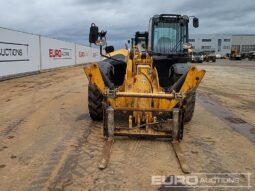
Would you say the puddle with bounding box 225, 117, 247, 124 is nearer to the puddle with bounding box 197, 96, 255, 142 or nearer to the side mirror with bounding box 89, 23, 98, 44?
the puddle with bounding box 197, 96, 255, 142

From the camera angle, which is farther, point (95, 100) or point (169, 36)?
point (169, 36)

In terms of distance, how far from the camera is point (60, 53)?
1176 inches

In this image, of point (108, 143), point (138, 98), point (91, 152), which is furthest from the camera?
point (138, 98)

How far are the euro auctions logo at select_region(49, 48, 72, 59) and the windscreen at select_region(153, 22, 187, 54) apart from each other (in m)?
17.1

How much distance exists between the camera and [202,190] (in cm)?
421

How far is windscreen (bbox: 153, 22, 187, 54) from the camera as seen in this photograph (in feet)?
33.0

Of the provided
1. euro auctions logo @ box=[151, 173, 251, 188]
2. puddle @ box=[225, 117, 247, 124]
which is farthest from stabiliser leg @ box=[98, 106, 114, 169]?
puddle @ box=[225, 117, 247, 124]

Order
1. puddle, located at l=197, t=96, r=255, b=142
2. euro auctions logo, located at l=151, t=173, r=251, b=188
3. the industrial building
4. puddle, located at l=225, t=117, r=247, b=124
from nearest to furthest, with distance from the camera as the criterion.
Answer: euro auctions logo, located at l=151, t=173, r=251, b=188
puddle, located at l=197, t=96, r=255, b=142
puddle, located at l=225, t=117, r=247, b=124
the industrial building

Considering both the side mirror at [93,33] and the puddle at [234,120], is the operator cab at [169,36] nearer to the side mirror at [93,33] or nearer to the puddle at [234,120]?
the puddle at [234,120]

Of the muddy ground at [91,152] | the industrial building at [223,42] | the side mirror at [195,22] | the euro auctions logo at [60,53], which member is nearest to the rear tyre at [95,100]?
the muddy ground at [91,152]

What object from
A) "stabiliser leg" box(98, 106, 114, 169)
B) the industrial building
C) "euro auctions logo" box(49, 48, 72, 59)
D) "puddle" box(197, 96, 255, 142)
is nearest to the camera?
"stabiliser leg" box(98, 106, 114, 169)

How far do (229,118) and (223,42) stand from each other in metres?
107

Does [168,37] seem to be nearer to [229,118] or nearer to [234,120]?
[229,118]

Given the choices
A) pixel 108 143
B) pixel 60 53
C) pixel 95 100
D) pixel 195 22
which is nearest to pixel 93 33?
pixel 95 100
